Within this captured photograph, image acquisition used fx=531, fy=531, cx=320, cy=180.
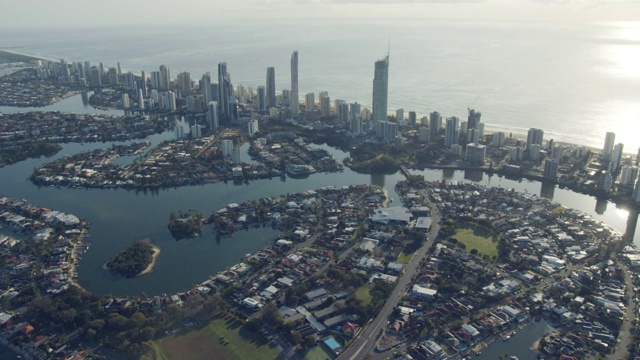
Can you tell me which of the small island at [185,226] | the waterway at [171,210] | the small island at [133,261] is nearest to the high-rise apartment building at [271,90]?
the waterway at [171,210]

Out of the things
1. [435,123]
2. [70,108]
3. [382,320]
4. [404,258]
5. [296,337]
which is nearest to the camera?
[296,337]

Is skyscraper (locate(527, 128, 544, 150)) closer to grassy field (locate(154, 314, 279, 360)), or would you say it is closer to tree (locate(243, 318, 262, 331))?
tree (locate(243, 318, 262, 331))

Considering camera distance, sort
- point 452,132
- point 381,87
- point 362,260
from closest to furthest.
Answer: point 362,260
point 452,132
point 381,87

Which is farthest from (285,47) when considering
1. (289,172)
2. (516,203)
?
(516,203)

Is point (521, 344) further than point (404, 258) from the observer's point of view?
No

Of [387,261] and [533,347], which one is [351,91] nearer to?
[387,261]

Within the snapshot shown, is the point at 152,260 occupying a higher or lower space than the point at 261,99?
lower

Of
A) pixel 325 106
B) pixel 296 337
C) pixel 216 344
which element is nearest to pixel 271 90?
pixel 325 106

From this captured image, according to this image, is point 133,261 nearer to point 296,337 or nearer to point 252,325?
point 252,325
